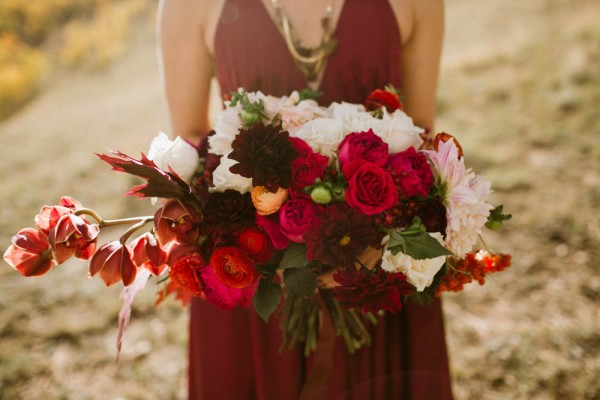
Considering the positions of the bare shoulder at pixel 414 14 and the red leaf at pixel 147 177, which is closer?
the red leaf at pixel 147 177

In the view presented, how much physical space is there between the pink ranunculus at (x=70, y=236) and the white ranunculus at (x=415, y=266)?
26.5 inches

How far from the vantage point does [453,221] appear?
1.15m

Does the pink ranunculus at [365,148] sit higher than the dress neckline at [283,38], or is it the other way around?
the dress neckline at [283,38]

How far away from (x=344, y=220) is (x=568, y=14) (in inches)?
280

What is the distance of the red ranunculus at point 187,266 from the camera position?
119cm

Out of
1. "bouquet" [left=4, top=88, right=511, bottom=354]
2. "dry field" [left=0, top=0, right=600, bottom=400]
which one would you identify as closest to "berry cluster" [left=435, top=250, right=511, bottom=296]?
"bouquet" [left=4, top=88, right=511, bottom=354]

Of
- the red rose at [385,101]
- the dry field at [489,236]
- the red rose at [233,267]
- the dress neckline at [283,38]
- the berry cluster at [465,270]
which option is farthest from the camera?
the dry field at [489,236]

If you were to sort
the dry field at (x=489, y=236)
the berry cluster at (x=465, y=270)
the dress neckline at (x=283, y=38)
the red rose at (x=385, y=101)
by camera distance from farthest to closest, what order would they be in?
the dry field at (x=489, y=236)
the dress neckline at (x=283, y=38)
the red rose at (x=385, y=101)
the berry cluster at (x=465, y=270)

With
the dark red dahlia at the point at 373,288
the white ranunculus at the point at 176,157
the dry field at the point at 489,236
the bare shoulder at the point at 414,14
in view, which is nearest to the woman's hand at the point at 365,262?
the dark red dahlia at the point at 373,288

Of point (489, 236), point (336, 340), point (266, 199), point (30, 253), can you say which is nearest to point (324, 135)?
point (266, 199)

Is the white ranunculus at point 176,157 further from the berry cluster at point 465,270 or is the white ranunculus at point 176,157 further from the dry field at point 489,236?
the dry field at point 489,236

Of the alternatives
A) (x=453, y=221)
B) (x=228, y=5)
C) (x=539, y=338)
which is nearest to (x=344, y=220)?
(x=453, y=221)

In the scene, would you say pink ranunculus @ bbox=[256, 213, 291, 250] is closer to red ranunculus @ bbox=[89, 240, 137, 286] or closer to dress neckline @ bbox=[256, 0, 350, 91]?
red ranunculus @ bbox=[89, 240, 137, 286]

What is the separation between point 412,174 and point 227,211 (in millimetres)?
436
